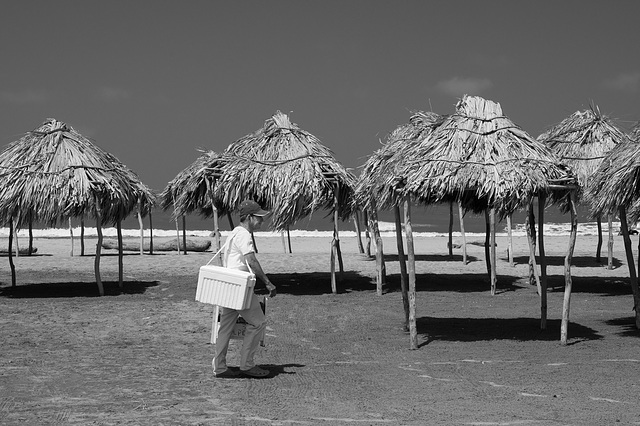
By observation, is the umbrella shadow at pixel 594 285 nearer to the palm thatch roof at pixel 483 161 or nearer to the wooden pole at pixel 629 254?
the wooden pole at pixel 629 254

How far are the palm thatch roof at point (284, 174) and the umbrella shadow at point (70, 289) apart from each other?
8.51 ft

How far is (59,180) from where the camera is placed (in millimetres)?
14195

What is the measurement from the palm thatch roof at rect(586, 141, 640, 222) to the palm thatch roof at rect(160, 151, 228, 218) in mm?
7643

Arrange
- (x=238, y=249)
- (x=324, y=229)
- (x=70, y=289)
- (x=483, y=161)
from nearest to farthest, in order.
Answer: (x=238, y=249)
(x=483, y=161)
(x=70, y=289)
(x=324, y=229)

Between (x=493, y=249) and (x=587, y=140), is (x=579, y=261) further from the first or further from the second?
(x=493, y=249)

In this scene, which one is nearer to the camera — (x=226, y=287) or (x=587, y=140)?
(x=226, y=287)

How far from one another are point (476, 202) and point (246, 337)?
24.6ft

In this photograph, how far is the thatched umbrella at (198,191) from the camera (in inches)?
619

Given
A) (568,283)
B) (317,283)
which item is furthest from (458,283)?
(568,283)

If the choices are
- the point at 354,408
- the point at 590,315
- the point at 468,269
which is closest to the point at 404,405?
the point at 354,408

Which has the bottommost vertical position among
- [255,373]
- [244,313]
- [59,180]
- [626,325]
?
[626,325]

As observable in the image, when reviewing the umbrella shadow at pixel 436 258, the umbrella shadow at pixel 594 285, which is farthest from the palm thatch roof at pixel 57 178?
the umbrella shadow at pixel 594 285

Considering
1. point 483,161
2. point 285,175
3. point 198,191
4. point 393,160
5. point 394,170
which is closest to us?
point 483,161

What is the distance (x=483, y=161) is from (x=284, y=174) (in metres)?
5.65
